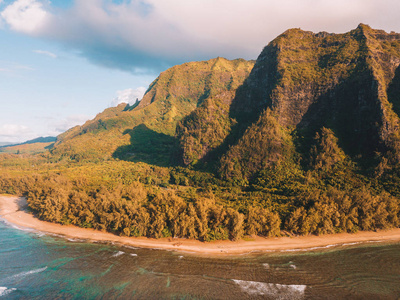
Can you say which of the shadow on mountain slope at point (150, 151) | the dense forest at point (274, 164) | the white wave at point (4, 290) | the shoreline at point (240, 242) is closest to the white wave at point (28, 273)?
the white wave at point (4, 290)

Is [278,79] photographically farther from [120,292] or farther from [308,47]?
[120,292]

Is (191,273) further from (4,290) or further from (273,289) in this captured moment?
(4,290)

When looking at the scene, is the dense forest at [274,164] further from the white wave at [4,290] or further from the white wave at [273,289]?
the white wave at [4,290]

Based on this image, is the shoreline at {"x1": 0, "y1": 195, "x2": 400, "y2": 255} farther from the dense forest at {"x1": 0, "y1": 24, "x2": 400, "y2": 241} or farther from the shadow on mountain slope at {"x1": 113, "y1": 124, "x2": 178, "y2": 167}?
the shadow on mountain slope at {"x1": 113, "y1": 124, "x2": 178, "y2": 167}

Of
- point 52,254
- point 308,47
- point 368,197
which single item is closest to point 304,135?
point 368,197

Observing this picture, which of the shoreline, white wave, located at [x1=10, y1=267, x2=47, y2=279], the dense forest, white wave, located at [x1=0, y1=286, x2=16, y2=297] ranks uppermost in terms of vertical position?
the dense forest

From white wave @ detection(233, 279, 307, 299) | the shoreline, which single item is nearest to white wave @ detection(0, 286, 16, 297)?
the shoreline

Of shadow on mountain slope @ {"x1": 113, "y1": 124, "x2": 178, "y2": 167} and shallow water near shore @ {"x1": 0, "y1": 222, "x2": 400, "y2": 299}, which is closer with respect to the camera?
shallow water near shore @ {"x1": 0, "y1": 222, "x2": 400, "y2": 299}
